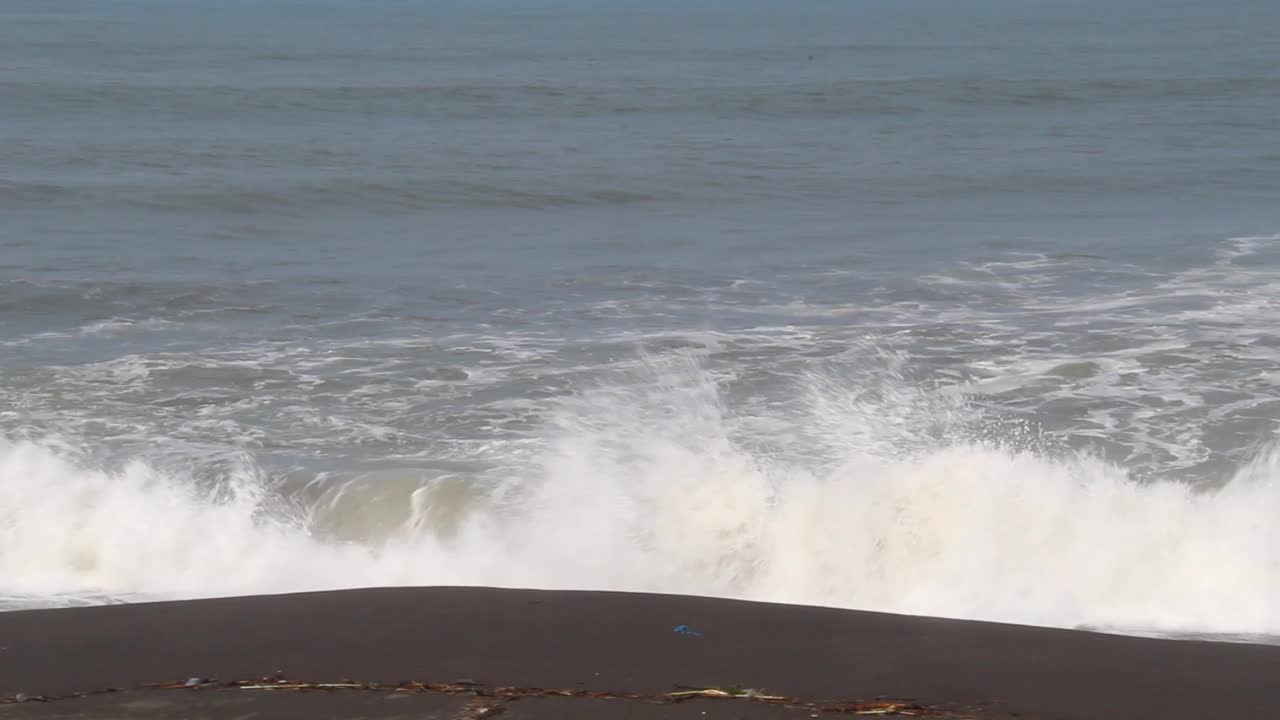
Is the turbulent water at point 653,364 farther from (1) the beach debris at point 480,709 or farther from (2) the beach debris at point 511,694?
(1) the beach debris at point 480,709

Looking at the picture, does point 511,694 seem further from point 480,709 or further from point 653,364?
point 653,364

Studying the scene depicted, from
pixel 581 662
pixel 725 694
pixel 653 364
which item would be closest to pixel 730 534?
pixel 581 662

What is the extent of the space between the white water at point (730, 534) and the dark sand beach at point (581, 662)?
1.46 m

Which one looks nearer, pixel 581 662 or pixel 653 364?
pixel 581 662

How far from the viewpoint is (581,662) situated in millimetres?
5418

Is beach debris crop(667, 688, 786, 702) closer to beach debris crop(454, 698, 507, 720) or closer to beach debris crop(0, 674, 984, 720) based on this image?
beach debris crop(0, 674, 984, 720)

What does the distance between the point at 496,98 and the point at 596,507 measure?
90.8ft

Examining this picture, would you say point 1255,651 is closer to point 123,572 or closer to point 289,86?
point 123,572

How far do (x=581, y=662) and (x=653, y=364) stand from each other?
612 cm

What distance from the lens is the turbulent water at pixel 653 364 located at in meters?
7.83

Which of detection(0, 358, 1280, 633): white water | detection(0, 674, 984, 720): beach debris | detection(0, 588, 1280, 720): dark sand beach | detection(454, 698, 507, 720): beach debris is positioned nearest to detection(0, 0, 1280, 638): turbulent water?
detection(0, 358, 1280, 633): white water

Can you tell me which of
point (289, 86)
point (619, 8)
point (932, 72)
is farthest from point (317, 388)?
point (619, 8)

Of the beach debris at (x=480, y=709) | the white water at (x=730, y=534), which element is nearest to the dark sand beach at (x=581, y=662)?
the beach debris at (x=480, y=709)

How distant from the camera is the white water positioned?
7434 millimetres
